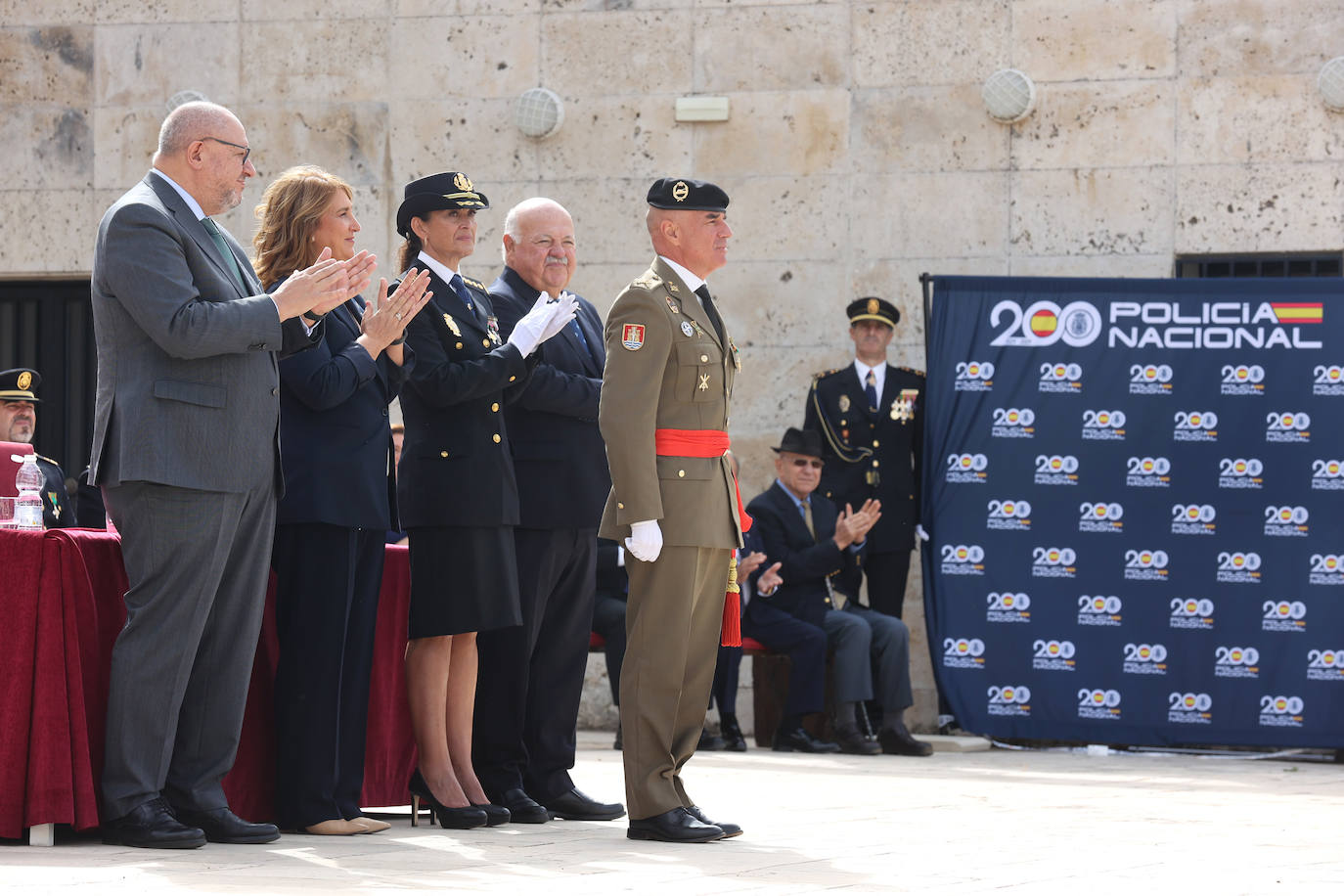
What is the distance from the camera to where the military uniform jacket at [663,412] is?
15.5 ft

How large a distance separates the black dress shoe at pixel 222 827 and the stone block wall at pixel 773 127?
566 centimetres

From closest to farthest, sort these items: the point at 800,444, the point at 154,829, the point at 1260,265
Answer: the point at 154,829, the point at 800,444, the point at 1260,265

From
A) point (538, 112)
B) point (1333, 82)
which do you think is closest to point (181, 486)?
point (538, 112)

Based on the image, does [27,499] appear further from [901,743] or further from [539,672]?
[901,743]

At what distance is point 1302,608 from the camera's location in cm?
839

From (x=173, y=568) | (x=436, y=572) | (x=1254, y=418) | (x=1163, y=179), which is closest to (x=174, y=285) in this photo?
(x=173, y=568)

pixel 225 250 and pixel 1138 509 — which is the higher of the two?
pixel 225 250

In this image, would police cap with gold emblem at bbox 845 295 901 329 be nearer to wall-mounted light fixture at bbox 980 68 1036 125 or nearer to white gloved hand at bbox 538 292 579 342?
wall-mounted light fixture at bbox 980 68 1036 125

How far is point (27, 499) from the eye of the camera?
469 centimetres

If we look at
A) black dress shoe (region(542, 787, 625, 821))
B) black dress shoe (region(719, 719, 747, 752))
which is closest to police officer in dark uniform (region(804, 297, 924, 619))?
black dress shoe (region(719, 719, 747, 752))

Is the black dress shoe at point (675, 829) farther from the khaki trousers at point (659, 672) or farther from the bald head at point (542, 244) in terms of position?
the bald head at point (542, 244)

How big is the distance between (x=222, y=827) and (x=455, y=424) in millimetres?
1298

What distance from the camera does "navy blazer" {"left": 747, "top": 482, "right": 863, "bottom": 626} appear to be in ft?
28.9

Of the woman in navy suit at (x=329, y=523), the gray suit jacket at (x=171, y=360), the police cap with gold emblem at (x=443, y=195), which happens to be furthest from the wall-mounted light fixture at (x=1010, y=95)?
the gray suit jacket at (x=171, y=360)
